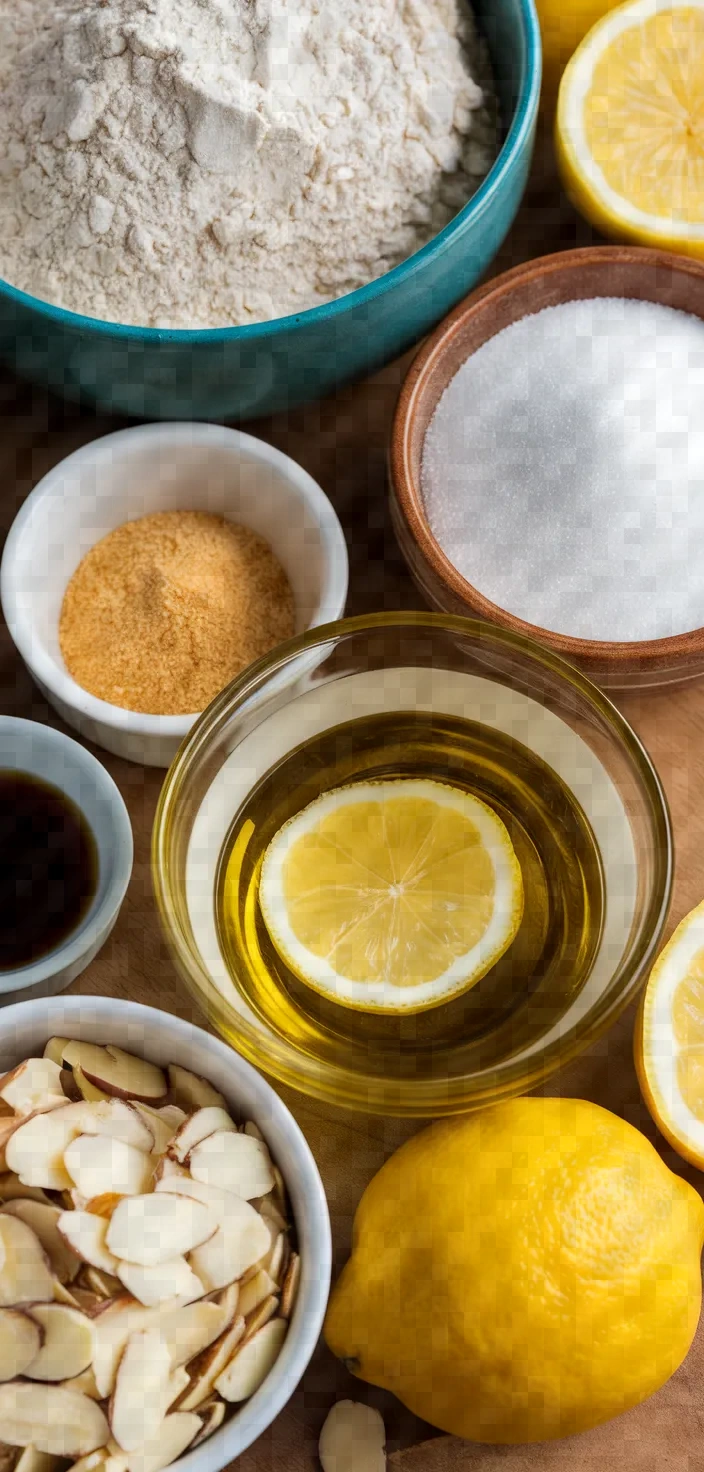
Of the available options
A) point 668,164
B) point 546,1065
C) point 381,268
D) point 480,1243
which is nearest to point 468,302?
point 381,268

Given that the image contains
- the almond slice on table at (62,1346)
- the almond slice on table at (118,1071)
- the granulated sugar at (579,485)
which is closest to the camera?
the almond slice on table at (62,1346)

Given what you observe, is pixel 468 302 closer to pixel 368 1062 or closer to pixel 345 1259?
pixel 368 1062

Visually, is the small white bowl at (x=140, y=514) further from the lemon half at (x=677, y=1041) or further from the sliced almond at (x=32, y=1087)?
the lemon half at (x=677, y=1041)

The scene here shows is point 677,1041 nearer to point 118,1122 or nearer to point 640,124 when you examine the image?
point 118,1122

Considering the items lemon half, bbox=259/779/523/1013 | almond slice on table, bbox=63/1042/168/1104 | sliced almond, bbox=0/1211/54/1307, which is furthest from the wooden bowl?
sliced almond, bbox=0/1211/54/1307

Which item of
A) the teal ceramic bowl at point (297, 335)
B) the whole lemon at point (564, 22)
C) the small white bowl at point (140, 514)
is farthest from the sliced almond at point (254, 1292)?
the whole lemon at point (564, 22)

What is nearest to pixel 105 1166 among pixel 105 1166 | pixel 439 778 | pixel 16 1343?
pixel 105 1166
